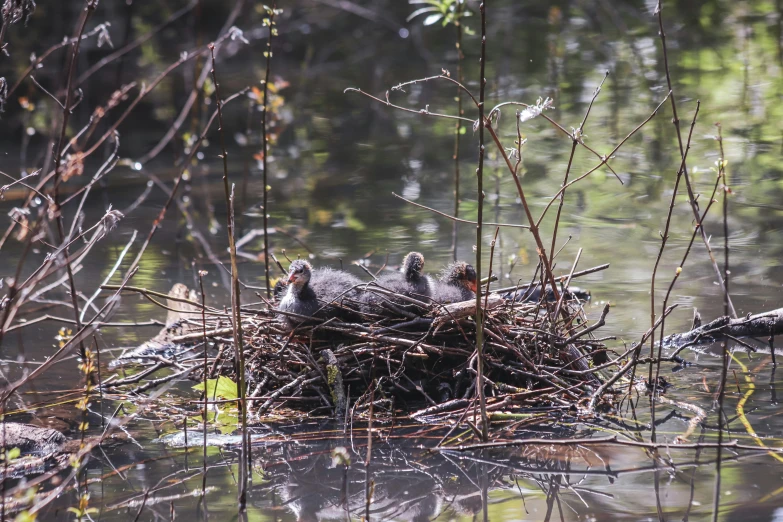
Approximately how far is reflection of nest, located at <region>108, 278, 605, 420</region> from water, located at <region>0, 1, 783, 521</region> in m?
0.24

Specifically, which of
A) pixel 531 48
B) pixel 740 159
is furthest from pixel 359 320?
pixel 531 48

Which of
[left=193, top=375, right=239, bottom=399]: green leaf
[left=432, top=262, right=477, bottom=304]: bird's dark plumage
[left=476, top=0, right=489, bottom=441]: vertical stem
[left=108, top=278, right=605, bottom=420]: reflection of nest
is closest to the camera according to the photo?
[left=476, top=0, right=489, bottom=441]: vertical stem

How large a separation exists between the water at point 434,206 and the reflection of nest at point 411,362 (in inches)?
9.6

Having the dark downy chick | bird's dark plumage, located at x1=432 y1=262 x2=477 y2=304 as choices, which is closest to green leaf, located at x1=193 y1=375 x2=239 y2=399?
the dark downy chick

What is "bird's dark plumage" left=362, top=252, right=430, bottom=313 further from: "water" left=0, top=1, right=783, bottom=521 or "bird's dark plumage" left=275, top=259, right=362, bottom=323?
"water" left=0, top=1, right=783, bottom=521

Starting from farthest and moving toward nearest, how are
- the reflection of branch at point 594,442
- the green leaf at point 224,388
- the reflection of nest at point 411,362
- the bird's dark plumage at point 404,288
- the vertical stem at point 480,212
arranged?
the bird's dark plumage at point 404,288 → the green leaf at point 224,388 → the reflection of nest at point 411,362 → the reflection of branch at point 594,442 → the vertical stem at point 480,212

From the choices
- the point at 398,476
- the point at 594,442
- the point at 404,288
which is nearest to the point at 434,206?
the point at 404,288

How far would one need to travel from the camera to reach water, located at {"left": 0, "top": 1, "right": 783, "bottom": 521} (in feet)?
13.3

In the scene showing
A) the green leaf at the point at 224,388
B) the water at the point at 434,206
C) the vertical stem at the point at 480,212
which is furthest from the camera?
the green leaf at the point at 224,388

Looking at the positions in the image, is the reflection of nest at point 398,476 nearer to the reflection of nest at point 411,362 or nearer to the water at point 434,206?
the water at point 434,206

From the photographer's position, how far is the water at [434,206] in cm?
407

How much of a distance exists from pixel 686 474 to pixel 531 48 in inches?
535

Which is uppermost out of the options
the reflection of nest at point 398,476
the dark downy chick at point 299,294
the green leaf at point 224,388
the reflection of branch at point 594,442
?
the dark downy chick at point 299,294

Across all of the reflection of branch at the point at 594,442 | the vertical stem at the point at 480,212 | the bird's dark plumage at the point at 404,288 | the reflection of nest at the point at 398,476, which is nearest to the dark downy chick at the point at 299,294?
the bird's dark plumage at the point at 404,288
